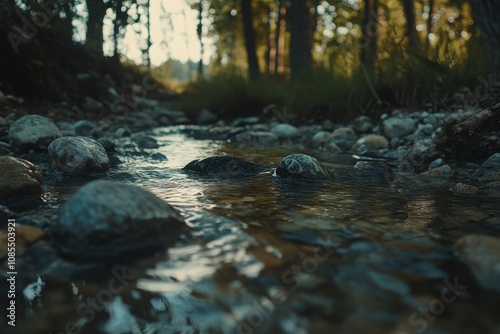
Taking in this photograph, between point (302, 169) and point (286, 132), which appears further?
point (286, 132)

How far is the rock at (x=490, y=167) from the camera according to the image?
3115mm

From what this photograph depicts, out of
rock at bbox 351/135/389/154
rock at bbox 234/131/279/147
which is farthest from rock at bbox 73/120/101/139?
rock at bbox 351/135/389/154

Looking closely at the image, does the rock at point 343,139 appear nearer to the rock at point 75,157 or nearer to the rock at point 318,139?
the rock at point 318,139

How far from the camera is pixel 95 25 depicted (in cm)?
965

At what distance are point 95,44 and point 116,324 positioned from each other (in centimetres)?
1128

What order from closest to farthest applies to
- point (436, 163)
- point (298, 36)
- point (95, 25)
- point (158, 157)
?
point (436, 163) < point (158, 157) < point (95, 25) < point (298, 36)

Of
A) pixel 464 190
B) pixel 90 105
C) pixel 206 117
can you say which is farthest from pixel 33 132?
pixel 206 117

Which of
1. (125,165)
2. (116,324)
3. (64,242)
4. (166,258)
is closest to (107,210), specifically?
(64,242)

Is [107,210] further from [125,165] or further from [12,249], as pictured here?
[125,165]

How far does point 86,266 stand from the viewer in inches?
55.1

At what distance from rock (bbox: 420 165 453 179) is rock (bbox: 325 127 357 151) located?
5.54 feet

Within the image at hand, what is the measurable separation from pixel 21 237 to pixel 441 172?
2.95 m

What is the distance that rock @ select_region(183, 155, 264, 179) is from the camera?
3.15 metres

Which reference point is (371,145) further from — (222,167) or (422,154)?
(222,167)
